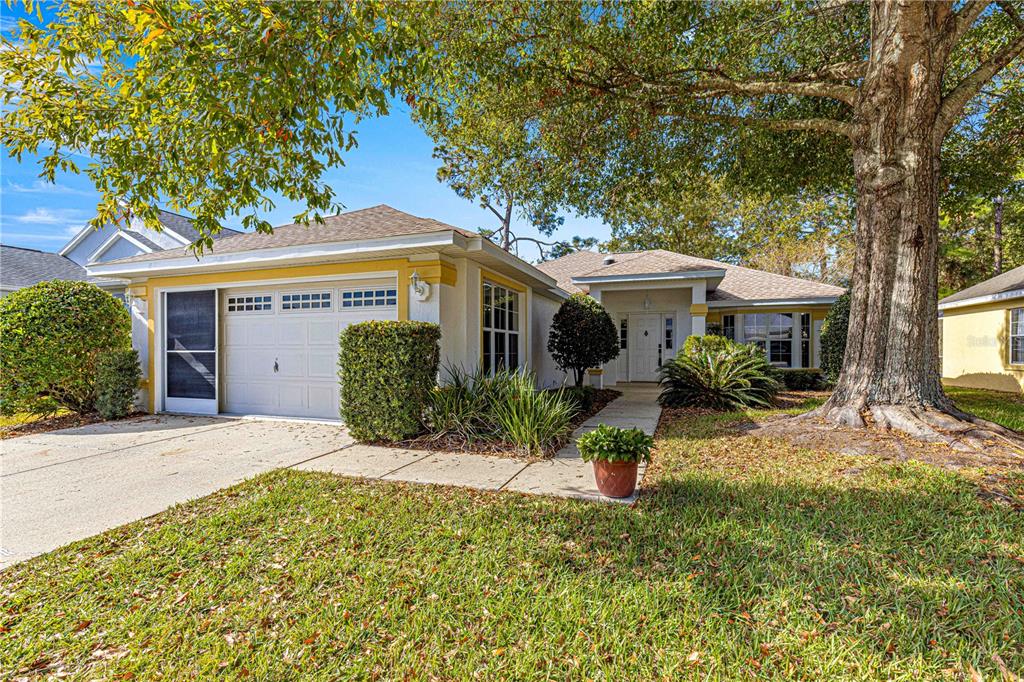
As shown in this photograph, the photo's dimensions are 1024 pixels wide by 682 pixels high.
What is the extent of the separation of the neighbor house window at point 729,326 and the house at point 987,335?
6.01m

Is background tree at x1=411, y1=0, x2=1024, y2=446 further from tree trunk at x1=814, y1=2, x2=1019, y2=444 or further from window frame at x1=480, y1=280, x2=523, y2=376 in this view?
window frame at x1=480, y1=280, x2=523, y2=376

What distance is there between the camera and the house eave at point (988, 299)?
11.5 metres

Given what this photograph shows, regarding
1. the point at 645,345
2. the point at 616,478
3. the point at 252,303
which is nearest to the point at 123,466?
the point at 252,303

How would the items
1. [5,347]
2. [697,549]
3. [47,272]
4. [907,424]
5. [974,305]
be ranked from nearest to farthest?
[697,549], [907,424], [5,347], [974,305], [47,272]

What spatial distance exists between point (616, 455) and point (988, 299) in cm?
1455

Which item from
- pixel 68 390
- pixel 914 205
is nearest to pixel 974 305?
pixel 914 205

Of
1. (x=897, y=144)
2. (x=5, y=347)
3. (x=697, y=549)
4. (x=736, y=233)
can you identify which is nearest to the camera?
(x=697, y=549)

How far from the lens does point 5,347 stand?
7.79 meters

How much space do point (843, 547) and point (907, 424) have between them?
3.75 metres

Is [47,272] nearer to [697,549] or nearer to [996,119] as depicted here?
[697,549]

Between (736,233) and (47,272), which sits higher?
(736,233)

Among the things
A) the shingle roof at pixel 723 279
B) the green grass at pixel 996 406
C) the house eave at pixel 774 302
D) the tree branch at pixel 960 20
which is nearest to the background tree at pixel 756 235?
the shingle roof at pixel 723 279

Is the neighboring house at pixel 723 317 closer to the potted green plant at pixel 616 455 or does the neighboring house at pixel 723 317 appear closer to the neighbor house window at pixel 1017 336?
the neighbor house window at pixel 1017 336

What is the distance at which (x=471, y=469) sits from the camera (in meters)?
5.20
